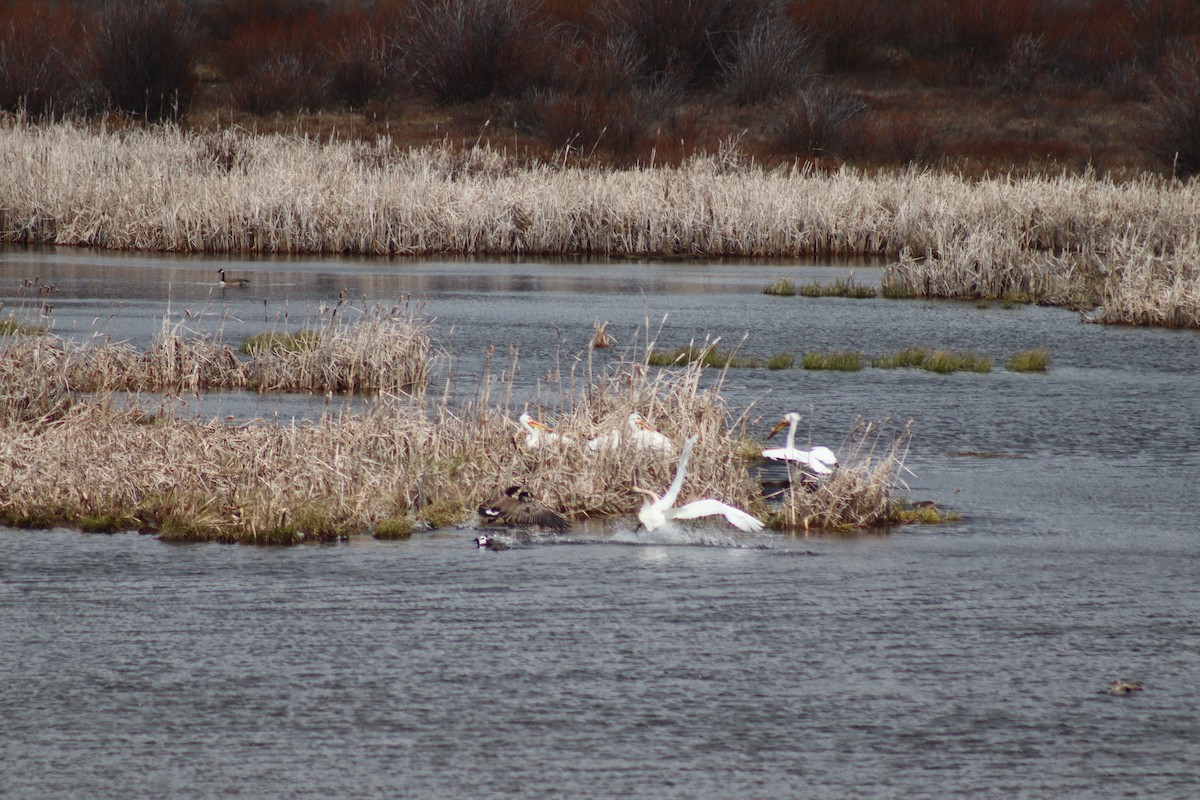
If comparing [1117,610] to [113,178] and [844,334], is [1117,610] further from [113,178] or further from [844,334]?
[113,178]

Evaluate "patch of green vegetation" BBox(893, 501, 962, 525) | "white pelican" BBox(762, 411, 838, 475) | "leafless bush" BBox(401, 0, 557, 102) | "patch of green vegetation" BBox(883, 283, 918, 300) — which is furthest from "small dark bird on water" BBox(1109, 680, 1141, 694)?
"leafless bush" BBox(401, 0, 557, 102)

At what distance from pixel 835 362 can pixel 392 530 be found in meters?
8.67

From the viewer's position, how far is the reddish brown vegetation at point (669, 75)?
39438 millimetres

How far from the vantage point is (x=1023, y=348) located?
784 inches

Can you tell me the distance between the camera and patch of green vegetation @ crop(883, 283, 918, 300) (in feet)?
81.6

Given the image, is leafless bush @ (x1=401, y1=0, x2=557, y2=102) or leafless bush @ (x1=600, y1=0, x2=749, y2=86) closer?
leafless bush @ (x1=401, y1=0, x2=557, y2=102)

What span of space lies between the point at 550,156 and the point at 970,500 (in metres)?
27.4

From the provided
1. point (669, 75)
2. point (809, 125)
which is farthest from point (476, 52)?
point (809, 125)

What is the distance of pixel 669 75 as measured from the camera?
158 feet

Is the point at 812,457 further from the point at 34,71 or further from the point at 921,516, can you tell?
the point at 34,71

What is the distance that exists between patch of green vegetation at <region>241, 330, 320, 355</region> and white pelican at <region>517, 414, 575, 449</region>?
5.08 metres

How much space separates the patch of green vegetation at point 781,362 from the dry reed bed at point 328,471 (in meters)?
5.70

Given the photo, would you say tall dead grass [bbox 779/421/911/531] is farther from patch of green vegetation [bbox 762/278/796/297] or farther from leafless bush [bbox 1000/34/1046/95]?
leafless bush [bbox 1000/34/1046/95]

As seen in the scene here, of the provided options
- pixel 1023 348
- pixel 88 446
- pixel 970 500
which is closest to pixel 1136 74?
pixel 1023 348
